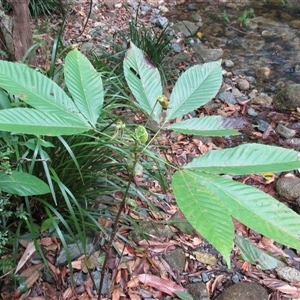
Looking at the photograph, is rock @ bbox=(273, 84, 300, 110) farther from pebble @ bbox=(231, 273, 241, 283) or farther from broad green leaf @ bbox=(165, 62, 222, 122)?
broad green leaf @ bbox=(165, 62, 222, 122)

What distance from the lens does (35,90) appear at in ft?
2.34

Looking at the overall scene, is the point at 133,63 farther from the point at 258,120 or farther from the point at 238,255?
the point at 258,120

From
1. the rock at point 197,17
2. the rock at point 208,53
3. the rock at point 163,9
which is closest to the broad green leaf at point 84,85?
the rock at point 208,53

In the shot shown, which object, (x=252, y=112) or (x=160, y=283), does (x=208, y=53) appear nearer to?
(x=252, y=112)

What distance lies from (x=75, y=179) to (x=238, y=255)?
97 cm

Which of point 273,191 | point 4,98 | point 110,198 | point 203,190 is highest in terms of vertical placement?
point 203,190

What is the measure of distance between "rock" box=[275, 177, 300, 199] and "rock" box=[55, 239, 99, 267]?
1.40 m

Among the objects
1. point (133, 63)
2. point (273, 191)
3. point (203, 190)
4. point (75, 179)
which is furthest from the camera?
point (273, 191)

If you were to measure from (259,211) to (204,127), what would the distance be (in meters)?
0.25

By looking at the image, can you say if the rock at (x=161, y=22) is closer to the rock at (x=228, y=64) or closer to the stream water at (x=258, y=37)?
the stream water at (x=258, y=37)

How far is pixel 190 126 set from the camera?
2.42ft

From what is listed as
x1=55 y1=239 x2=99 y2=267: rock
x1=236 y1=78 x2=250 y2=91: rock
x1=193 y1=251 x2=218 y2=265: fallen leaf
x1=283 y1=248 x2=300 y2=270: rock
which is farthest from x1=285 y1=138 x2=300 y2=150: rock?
x1=55 y1=239 x2=99 y2=267: rock

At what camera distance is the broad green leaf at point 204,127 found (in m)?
0.72

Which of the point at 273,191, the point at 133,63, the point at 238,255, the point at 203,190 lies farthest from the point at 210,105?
the point at 203,190
